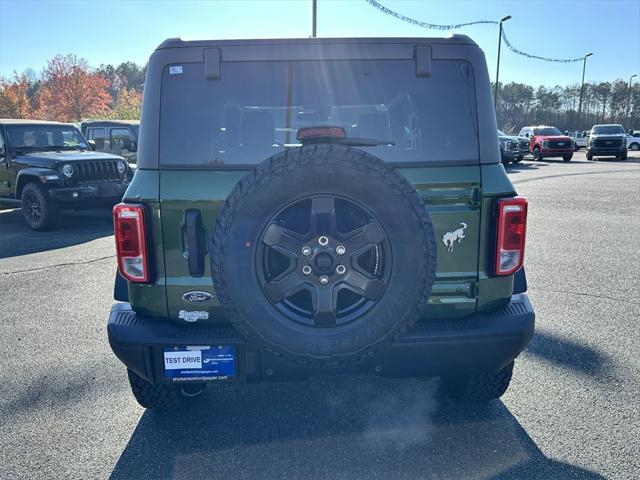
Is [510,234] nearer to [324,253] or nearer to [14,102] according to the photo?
[324,253]

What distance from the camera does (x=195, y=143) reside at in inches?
97.1

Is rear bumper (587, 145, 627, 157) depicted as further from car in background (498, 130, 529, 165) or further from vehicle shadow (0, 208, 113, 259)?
vehicle shadow (0, 208, 113, 259)

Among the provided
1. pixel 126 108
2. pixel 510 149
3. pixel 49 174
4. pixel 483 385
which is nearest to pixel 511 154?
pixel 510 149

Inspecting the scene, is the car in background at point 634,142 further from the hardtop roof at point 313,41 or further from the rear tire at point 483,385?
the hardtop roof at point 313,41

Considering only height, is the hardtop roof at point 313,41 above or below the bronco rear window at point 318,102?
above

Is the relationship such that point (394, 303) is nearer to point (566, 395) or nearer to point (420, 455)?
point (420, 455)

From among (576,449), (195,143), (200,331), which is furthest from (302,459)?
(195,143)

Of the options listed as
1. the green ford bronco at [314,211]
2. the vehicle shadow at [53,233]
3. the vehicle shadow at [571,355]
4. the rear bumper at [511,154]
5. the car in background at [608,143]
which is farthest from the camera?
the car in background at [608,143]

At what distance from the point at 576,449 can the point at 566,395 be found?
1.92ft

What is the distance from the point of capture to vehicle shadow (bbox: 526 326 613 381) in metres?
3.48

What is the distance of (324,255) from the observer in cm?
217

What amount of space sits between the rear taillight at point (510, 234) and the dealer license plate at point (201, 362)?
1.35 m

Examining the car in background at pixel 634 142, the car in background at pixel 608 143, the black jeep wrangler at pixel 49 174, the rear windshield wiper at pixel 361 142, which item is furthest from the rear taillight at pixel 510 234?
the car in background at pixel 634 142

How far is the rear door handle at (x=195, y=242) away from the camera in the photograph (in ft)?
7.73
